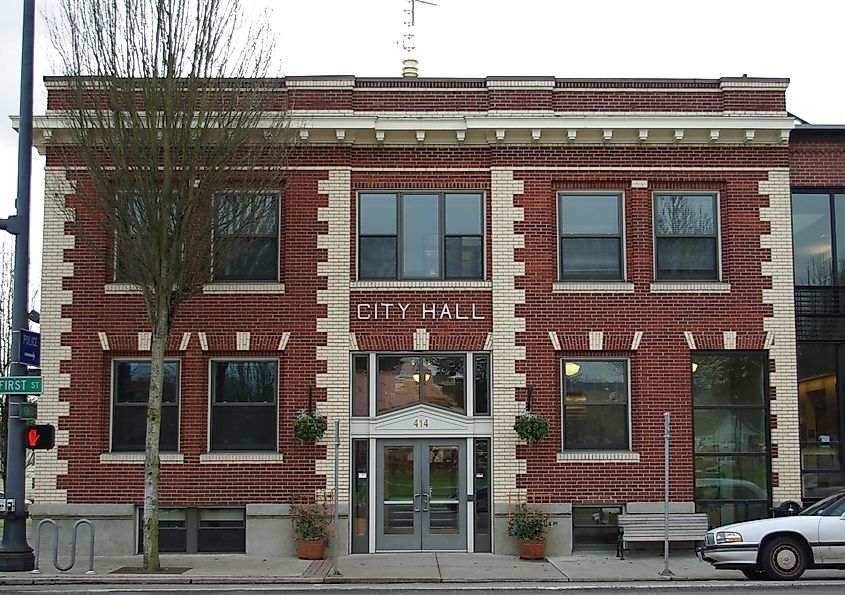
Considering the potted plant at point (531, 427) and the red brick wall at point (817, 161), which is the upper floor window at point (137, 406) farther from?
the red brick wall at point (817, 161)

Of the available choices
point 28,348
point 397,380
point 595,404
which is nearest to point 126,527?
point 28,348

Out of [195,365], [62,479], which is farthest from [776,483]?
[62,479]

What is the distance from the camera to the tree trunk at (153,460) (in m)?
17.7

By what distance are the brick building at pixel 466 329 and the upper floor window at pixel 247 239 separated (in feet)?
0.30

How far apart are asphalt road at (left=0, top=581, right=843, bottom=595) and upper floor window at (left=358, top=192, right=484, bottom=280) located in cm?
665

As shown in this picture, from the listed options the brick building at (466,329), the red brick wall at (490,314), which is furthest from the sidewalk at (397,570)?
the red brick wall at (490,314)

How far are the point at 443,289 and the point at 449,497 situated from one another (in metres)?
4.03

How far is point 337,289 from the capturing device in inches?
818

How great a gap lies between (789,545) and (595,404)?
16.6 ft

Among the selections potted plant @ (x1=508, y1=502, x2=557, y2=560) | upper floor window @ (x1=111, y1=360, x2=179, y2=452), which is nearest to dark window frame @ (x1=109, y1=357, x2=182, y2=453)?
upper floor window @ (x1=111, y1=360, x2=179, y2=452)

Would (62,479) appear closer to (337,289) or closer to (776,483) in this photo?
(337,289)

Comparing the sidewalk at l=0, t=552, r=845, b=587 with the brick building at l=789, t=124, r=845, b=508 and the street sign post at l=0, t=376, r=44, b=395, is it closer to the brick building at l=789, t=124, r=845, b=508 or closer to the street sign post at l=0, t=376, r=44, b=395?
the street sign post at l=0, t=376, r=44, b=395

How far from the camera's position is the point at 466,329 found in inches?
818

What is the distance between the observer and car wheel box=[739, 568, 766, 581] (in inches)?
669
